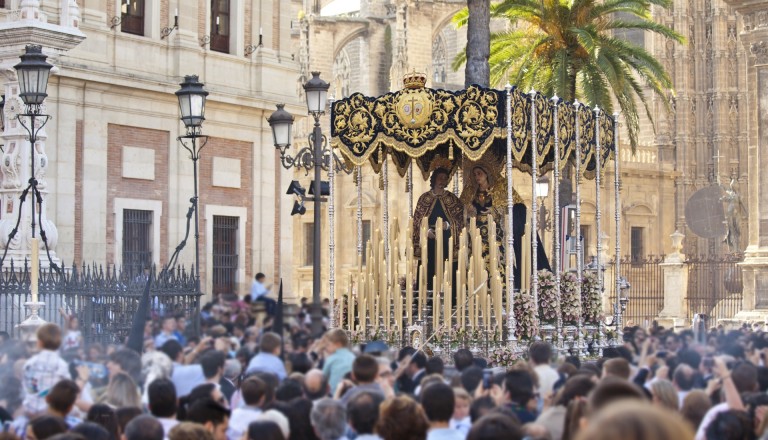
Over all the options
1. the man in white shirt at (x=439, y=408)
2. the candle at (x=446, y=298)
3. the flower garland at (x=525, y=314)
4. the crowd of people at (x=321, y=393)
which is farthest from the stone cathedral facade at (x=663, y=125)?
the man in white shirt at (x=439, y=408)

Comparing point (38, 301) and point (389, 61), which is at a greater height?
point (389, 61)

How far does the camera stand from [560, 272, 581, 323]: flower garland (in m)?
16.8

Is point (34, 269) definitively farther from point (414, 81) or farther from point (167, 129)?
point (167, 129)

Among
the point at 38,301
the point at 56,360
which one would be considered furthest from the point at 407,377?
the point at 38,301

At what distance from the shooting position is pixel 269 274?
93.7 ft

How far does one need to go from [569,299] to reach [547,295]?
0.50m

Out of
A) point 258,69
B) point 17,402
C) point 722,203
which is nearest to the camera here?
point 17,402

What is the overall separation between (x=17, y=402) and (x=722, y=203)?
32236 millimetres

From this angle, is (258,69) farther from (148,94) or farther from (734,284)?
(734,284)

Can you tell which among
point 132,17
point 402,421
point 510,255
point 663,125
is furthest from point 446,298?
point 663,125

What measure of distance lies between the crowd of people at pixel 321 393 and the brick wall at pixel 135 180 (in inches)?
535

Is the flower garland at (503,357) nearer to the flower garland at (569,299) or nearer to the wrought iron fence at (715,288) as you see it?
the flower garland at (569,299)

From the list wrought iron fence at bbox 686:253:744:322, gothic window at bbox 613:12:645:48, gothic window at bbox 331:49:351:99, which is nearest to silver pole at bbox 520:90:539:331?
wrought iron fence at bbox 686:253:744:322

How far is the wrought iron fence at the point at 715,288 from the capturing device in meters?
34.7
